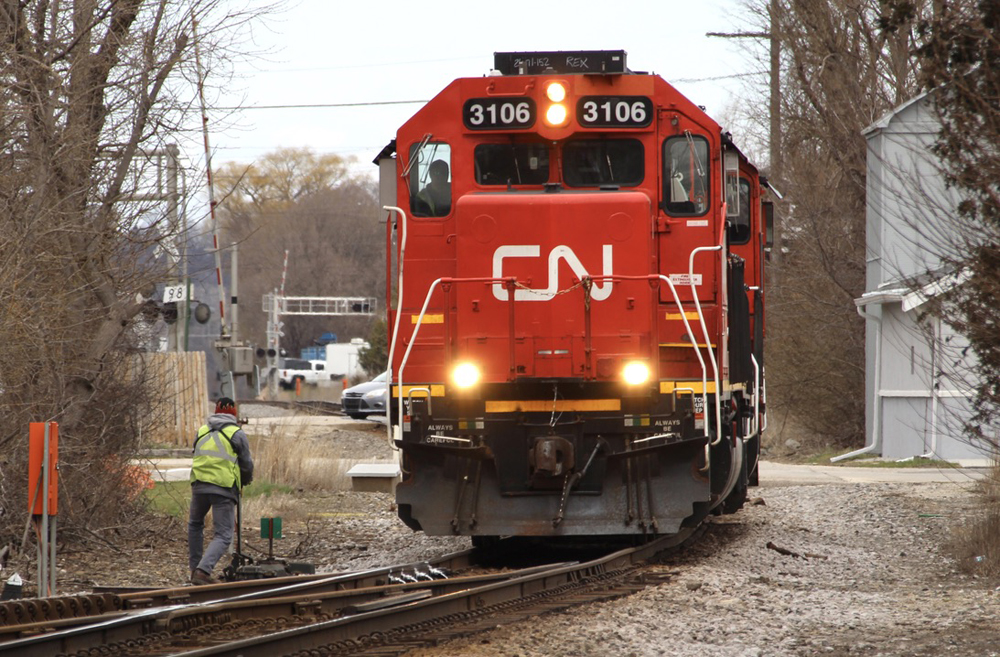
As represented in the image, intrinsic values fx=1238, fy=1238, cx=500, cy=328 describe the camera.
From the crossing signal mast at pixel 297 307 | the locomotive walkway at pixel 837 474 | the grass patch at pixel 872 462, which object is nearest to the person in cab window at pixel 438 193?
the locomotive walkway at pixel 837 474

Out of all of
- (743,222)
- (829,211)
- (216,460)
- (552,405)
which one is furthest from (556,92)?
(829,211)

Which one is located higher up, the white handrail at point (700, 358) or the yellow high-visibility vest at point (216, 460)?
Answer: the white handrail at point (700, 358)

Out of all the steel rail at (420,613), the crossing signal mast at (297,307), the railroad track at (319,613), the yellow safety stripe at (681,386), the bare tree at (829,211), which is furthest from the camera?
the crossing signal mast at (297,307)

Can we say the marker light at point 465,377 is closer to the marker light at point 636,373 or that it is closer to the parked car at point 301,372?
the marker light at point 636,373

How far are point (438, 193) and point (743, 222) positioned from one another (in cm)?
347

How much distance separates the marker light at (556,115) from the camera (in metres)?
9.91

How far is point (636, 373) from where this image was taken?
9.58 m

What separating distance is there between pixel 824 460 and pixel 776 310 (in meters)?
5.51

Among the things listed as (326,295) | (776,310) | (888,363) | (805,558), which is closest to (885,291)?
(888,363)

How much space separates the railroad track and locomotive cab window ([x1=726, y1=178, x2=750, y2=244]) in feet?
12.8

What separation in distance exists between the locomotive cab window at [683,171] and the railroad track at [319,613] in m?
2.89

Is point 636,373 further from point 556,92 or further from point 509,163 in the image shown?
point 556,92

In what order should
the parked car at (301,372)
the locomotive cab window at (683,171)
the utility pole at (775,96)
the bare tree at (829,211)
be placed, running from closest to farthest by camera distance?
the locomotive cab window at (683,171), the bare tree at (829,211), the utility pole at (775,96), the parked car at (301,372)

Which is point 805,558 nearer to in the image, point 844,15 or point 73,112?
point 73,112
